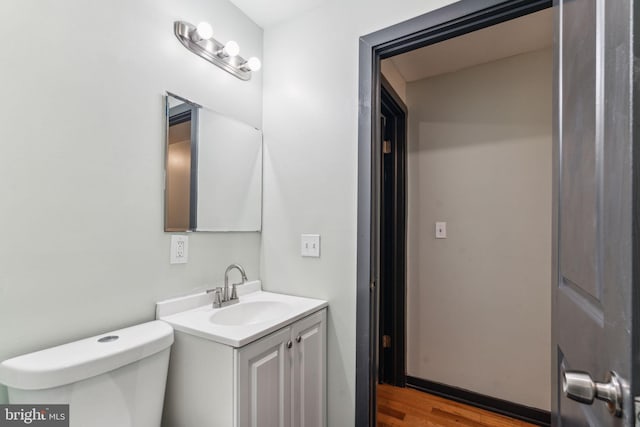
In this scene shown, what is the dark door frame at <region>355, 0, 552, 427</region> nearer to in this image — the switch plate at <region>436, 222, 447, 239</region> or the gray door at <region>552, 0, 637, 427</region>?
the gray door at <region>552, 0, 637, 427</region>

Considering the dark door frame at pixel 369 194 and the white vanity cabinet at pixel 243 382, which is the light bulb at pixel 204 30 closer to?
the dark door frame at pixel 369 194

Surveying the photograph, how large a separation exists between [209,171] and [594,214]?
1.53 metres

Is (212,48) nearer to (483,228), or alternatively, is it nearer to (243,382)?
(243,382)

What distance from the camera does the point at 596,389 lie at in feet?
1.45

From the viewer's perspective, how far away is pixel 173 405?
4.07 ft

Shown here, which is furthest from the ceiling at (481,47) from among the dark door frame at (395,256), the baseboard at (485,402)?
the baseboard at (485,402)

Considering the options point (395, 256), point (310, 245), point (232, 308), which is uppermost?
point (310, 245)

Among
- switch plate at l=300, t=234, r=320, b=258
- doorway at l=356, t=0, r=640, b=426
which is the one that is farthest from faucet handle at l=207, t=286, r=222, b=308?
doorway at l=356, t=0, r=640, b=426

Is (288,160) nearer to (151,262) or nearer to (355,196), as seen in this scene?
(355,196)

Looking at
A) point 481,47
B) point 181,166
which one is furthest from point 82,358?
point 481,47

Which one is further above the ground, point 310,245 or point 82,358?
point 310,245

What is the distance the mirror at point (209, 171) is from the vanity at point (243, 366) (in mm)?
407

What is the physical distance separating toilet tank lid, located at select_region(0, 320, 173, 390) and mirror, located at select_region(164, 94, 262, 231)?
18.9 inches

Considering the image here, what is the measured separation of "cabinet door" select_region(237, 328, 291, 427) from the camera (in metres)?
1.09
